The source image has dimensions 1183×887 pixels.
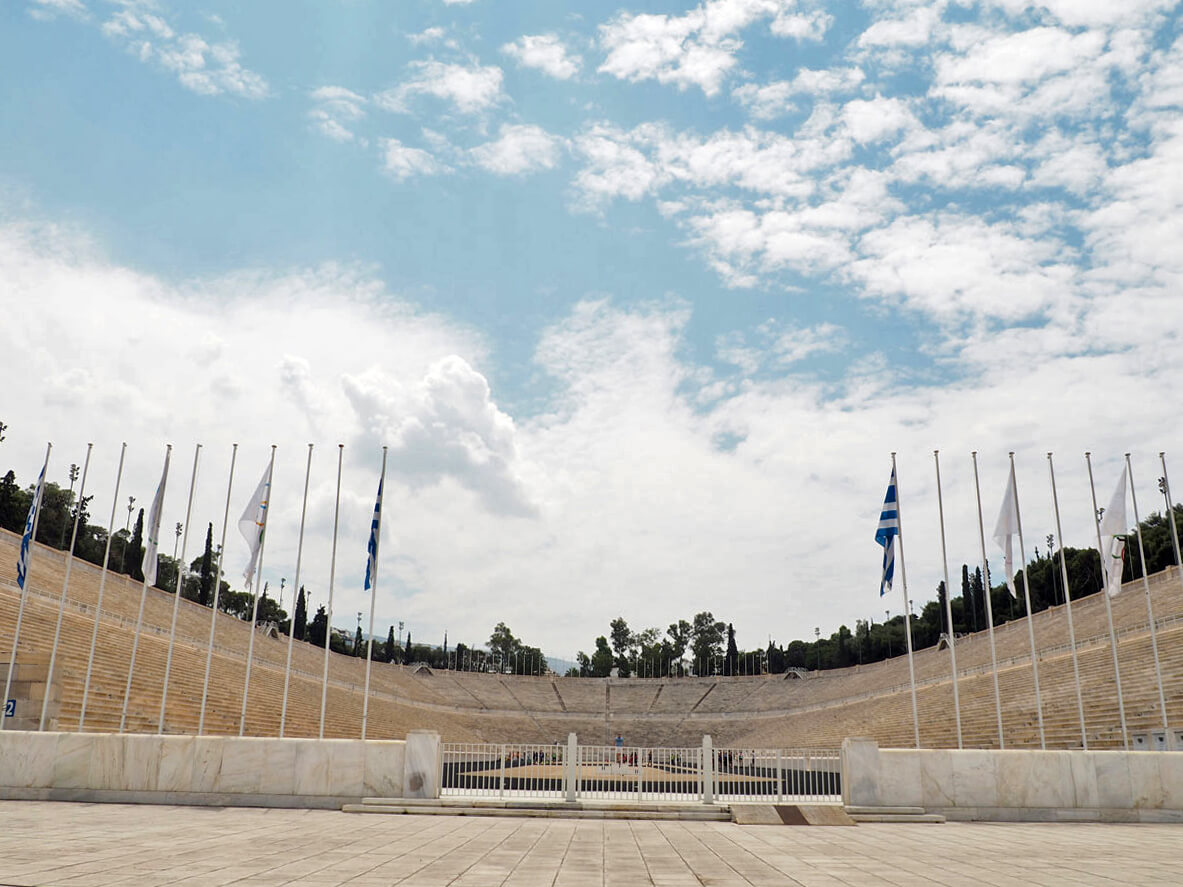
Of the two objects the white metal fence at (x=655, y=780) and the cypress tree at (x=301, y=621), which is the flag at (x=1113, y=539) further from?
the cypress tree at (x=301, y=621)

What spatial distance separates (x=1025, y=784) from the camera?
683 inches

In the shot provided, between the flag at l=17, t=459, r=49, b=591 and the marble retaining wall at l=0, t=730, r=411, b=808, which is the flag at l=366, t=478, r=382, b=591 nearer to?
the marble retaining wall at l=0, t=730, r=411, b=808

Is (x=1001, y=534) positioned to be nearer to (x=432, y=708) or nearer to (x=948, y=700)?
(x=948, y=700)

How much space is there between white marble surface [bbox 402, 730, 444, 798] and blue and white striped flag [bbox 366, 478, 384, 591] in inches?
254

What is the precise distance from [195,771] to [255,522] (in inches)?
300

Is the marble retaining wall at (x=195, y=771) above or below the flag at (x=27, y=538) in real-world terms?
below

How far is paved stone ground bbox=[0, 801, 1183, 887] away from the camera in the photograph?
9.51m

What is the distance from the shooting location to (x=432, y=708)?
232ft

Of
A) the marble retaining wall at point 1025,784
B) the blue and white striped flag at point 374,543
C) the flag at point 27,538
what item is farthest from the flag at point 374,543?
the marble retaining wall at point 1025,784

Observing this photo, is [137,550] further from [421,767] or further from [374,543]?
[421,767]

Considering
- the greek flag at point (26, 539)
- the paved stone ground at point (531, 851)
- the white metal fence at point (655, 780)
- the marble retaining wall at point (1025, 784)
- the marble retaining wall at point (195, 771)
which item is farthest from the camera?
the greek flag at point (26, 539)

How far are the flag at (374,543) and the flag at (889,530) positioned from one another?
13.3 meters

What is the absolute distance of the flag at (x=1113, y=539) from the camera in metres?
22.0

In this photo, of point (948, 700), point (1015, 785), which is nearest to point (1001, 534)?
point (1015, 785)
